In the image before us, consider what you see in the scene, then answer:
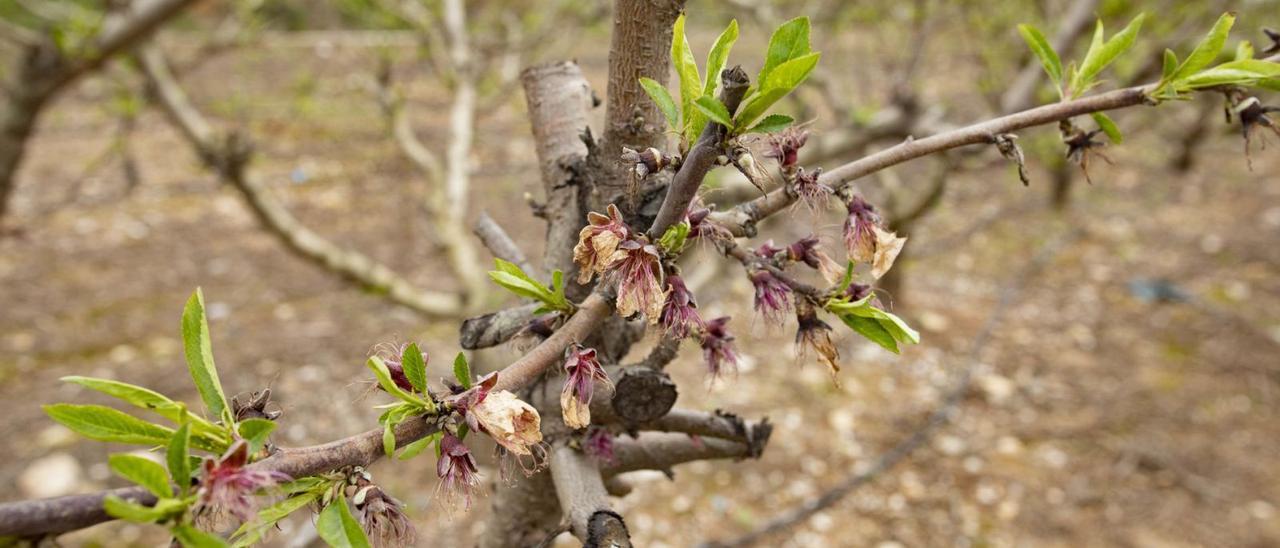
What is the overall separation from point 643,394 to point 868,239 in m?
0.36

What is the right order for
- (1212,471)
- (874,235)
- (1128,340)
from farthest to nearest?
(1128,340) → (1212,471) → (874,235)

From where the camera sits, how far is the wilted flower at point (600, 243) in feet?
2.35

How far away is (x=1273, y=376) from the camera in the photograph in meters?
3.96

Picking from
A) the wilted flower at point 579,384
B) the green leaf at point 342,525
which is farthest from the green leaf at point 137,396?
the wilted flower at point 579,384

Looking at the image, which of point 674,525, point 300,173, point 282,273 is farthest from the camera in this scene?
point 300,173

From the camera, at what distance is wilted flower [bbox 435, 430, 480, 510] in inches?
27.4

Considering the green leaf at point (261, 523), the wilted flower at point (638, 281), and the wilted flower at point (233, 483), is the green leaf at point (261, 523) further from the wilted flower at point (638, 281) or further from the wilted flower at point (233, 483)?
the wilted flower at point (638, 281)

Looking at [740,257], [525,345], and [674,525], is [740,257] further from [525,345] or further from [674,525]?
[674,525]

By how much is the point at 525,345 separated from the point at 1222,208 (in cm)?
699

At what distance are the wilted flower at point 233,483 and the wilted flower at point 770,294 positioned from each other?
1.52 feet

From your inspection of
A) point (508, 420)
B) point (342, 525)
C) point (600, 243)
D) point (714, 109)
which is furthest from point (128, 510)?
point (714, 109)

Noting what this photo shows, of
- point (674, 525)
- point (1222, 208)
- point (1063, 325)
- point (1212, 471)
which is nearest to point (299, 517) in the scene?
point (674, 525)

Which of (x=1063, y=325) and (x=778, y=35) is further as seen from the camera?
(x=1063, y=325)

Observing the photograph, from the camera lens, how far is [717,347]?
3.07ft
